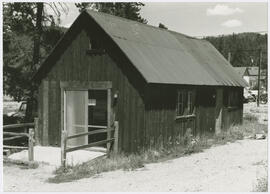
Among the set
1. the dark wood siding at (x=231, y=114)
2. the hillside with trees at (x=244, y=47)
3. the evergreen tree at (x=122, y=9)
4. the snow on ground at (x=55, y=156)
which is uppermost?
the hillside with trees at (x=244, y=47)

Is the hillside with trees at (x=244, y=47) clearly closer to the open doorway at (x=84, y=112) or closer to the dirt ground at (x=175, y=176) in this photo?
the open doorway at (x=84, y=112)

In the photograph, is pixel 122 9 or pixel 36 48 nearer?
pixel 36 48

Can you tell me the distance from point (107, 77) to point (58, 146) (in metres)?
3.60

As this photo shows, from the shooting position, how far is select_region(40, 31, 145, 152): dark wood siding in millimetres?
14523

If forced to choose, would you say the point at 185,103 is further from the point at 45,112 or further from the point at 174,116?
the point at 45,112

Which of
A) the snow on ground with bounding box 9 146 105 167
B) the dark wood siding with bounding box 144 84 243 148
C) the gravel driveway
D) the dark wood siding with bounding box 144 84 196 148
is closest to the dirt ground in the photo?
the gravel driveway

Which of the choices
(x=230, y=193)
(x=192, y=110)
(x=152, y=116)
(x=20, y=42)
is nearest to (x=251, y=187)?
(x=230, y=193)

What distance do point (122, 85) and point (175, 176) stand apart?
4716 millimetres

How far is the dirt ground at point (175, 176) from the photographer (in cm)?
980

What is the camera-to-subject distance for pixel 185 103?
682 inches

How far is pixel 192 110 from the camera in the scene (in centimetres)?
1791

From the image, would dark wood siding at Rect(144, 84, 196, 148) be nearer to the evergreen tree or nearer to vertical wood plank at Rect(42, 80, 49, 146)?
vertical wood plank at Rect(42, 80, 49, 146)

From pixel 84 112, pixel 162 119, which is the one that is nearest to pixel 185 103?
pixel 162 119

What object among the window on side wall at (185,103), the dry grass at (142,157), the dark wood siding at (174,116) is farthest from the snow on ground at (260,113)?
the window on side wall at (185,103)
